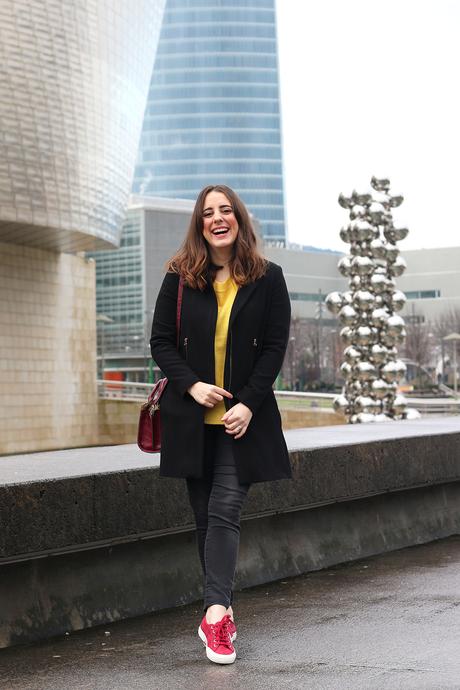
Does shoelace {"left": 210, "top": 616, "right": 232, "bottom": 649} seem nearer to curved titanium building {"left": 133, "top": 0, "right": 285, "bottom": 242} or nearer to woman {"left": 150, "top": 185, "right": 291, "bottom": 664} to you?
woman {"left": 150, "top": 185, "right": 291, "bottom": 664}

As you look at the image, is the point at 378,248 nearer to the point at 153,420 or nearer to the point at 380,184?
the point at 380,184

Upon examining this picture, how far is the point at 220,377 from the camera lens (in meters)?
4.66

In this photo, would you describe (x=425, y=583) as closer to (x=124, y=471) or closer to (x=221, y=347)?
(x=124, y=471)

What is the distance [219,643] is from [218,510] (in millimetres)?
529

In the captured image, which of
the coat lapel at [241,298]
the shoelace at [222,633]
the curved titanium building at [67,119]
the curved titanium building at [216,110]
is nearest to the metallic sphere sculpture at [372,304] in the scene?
the coat lapel at [241,298]

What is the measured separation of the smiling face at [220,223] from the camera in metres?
4.80

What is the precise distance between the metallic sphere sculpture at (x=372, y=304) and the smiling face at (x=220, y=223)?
15.1 m

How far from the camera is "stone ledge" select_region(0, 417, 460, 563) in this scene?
16.1ft

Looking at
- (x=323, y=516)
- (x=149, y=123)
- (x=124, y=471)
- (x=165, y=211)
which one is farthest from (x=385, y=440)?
(x=149, y=123)

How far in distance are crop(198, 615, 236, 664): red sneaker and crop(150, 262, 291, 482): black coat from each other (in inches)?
23.5

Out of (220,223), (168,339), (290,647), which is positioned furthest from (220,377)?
(290,647)

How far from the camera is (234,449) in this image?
14.9 feet

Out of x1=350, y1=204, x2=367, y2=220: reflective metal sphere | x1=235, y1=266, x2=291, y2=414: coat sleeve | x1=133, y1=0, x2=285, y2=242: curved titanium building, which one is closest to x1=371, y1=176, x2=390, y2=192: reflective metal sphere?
x1=350, y1=204, x2=367, y2=220: reflective metal sphere

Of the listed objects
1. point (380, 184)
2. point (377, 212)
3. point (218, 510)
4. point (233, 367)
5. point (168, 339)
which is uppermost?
point (380, 184)
